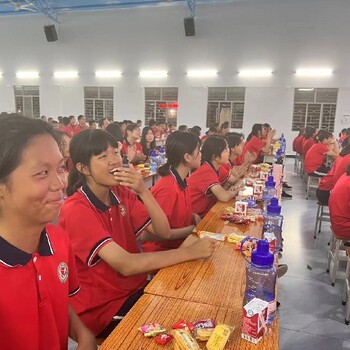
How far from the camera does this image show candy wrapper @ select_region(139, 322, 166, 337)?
1104 mm

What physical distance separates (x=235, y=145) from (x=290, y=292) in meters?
2.16

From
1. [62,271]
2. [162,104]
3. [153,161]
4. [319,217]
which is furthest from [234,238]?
[162,104]

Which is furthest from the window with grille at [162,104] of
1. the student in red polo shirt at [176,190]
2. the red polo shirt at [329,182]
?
the student in red polo shirt at [176,190]

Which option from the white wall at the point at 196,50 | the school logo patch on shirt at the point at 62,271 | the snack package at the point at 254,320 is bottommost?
the snack package at the point at 254,320

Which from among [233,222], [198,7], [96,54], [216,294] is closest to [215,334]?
Result: [216,294]

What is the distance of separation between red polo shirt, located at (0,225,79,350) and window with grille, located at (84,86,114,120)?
1371 cm

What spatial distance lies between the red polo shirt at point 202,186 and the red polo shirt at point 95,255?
1.29 meters

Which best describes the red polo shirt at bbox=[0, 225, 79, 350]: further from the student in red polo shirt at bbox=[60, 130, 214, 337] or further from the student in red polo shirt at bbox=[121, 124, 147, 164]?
the student in red polo shirt at bbox=[121, 124, 147, 164]

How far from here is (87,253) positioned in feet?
4.87

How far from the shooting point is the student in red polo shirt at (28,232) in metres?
0.95

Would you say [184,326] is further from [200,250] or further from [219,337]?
[200,250]

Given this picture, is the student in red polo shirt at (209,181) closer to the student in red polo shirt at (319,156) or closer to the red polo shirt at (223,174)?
the red polo shirt at (223,174)

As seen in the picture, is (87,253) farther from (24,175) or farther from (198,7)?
(198,7)

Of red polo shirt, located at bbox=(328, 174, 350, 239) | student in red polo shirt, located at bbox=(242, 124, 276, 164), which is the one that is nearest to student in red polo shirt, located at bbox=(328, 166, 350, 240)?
red polo shirt, located at bbox=(328, 174, 350, 239)
